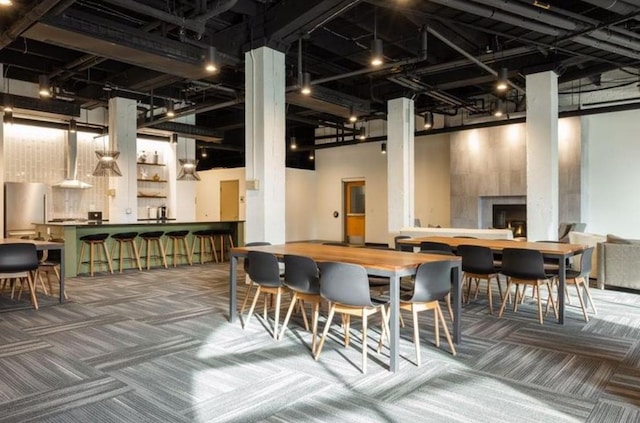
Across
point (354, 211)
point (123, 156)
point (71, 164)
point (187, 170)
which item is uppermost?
point (123, 156)

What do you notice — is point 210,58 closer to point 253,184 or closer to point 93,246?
point 253,184

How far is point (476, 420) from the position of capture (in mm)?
2553

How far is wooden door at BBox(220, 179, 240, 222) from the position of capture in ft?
45.6

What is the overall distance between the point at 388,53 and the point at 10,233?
817 centimetres

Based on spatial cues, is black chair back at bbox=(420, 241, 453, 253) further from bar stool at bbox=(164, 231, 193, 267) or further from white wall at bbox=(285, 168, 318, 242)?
white wall at bbox=(285, 168, 318, 242)

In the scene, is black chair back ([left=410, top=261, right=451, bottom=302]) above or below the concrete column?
below

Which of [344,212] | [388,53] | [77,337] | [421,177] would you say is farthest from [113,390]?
[344,212]

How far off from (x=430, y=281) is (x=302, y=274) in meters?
1.07

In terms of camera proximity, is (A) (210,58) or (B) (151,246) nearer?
(A) (210,58)

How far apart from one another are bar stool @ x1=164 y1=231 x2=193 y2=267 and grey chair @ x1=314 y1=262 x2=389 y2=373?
6.11 meters

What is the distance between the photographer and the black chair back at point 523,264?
15.2 ft

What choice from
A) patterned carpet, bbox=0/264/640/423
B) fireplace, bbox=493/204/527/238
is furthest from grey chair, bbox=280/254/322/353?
fireplace, bbox=493/204/527/238

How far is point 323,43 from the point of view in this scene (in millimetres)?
7316

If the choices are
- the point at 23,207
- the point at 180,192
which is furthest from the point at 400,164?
the point at 23,207
